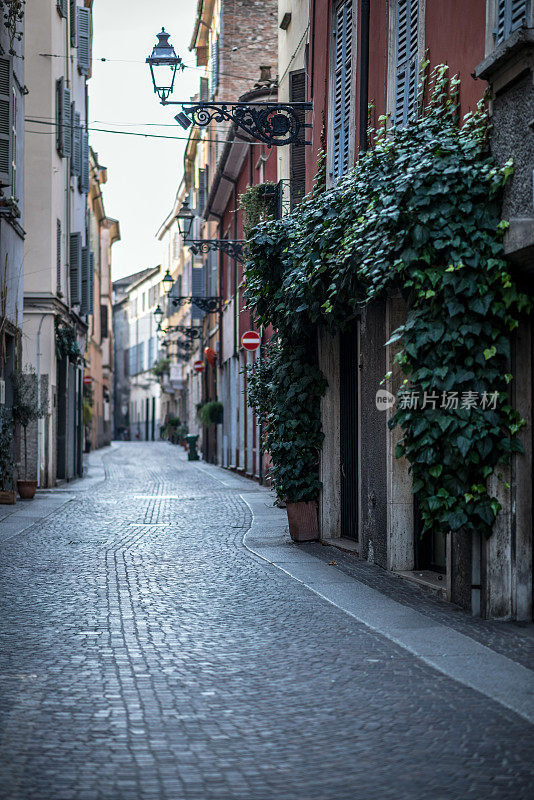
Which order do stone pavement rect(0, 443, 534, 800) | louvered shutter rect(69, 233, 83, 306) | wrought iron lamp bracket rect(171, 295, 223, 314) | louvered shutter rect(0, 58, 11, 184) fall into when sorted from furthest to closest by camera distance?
wrought iron lamp bracket rect(171, 295, 223, 314) < louvered shutter rect(69, 233, 83, 306) < louvered shutter rect(0, 58, 11, 184) < stone pavement rect(0, 443, 534, 800)

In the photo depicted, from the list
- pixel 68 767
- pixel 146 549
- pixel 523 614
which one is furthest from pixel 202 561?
pixel 68 767

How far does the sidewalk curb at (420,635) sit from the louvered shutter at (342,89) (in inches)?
186

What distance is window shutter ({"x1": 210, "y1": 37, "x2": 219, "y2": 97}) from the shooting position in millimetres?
34706

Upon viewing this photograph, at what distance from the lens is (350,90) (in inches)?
492

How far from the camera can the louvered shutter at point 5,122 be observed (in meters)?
18.5

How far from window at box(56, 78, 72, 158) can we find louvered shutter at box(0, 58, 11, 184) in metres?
4.64

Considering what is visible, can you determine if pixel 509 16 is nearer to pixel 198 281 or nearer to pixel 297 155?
pixel 297 155

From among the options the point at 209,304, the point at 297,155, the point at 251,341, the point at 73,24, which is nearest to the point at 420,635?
the point at 297,155

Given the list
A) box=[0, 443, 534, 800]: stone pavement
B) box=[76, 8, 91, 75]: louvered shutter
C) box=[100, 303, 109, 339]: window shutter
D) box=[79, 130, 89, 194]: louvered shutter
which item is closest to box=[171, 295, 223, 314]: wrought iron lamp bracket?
box=[79, 130, 89, 194]: louvered shutter

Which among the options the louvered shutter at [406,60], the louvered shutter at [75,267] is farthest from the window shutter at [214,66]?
the louvered shutter at [406,60]

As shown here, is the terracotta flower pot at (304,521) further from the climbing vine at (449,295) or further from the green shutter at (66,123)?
the green shutter at (66,123)

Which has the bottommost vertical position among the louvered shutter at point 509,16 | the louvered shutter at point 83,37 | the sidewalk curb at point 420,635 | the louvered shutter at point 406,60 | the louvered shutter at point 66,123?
the sidewalk curb at point 420,635

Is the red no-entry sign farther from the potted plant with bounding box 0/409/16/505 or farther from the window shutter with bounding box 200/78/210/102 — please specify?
the window shutter with bounding box 200/78/210/102

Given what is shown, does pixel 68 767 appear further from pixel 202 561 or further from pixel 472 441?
pixel 202 561
